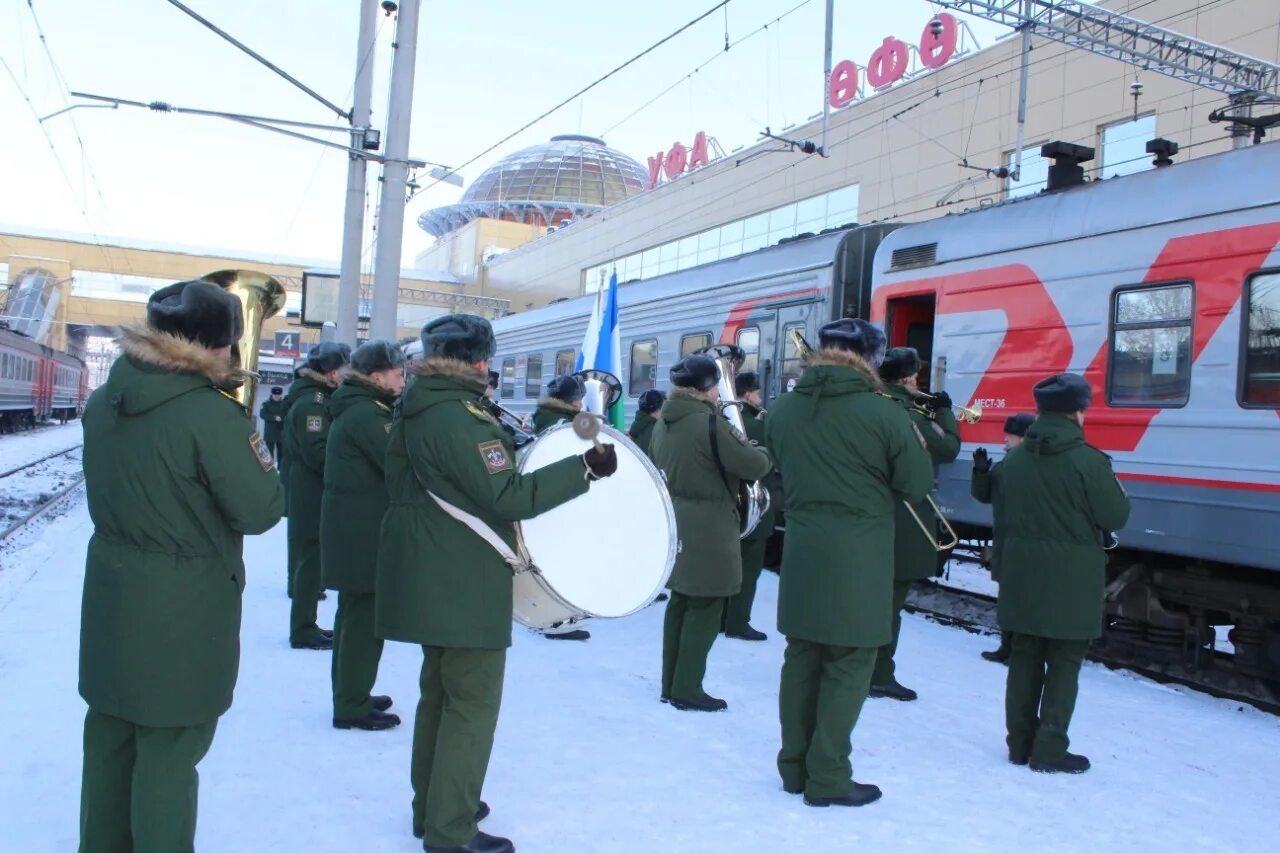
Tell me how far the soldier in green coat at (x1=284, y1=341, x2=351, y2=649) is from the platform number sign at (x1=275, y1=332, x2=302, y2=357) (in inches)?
1690

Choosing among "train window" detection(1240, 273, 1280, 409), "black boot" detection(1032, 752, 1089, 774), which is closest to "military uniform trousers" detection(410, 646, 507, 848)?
"black boot" detection(1032, 752, 1089, 774)

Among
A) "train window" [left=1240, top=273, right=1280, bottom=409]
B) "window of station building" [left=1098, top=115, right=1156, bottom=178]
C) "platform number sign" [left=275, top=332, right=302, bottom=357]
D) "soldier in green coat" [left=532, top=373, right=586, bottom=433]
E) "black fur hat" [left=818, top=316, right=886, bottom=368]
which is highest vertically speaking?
"window of station building" [left=1098, top=115, right=1156, bottom=178]

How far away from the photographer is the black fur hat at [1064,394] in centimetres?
481

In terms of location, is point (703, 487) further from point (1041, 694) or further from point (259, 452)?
point (259, 452)

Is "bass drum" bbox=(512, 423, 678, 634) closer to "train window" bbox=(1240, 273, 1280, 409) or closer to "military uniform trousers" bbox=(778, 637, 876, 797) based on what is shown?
"military uniform trousers" bbox=(778, 637, 876, 797)

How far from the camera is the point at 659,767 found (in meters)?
4.73

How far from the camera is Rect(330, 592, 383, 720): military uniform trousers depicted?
5.05 meters

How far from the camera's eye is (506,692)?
585 centimetres

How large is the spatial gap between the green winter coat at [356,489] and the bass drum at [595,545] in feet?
5.13

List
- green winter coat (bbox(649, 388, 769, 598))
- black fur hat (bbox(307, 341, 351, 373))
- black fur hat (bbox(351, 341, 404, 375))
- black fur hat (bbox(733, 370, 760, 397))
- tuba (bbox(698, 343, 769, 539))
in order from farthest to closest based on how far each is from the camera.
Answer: black fur hat (bbox(733, 370, 760, 397)), black fur hat (bbox(307, 341, 351, 373)), tuba (bbox(698, 343, 769, 539)), green winter coat (bbox(649, 388, 769, 598)), black fur hat (bbox(351, 341, 404, 375))

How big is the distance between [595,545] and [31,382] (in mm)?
38683

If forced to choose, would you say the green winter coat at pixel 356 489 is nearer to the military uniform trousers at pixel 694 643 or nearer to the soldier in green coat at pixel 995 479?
the military uniform trousers at pixel 694 643

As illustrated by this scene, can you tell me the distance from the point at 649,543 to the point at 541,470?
0.65m

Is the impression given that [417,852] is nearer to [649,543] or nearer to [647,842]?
[647,842]
